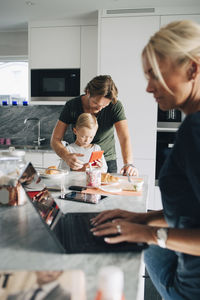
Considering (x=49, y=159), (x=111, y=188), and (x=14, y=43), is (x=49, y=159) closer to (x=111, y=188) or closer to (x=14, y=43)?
(x=14, y=43)

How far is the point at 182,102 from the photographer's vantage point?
899 millimetres

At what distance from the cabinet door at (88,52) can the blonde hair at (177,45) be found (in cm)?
290

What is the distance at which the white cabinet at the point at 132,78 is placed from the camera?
3.36 m

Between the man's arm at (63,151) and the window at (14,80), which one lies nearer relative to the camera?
the man's arm at (63,151)

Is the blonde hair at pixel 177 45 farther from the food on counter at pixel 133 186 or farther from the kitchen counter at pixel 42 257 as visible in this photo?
the food on counter at pixel 133 186

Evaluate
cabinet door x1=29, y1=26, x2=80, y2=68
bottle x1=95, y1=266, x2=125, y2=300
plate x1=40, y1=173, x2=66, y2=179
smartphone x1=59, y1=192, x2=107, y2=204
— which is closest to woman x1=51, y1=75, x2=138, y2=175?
plate x1=40, y1=173, x2=66, y2=179

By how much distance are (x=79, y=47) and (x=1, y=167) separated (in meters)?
2.86

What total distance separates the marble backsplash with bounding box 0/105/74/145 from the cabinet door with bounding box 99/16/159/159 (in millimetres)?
1120

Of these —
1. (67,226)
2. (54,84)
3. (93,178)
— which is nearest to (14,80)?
(54,84)

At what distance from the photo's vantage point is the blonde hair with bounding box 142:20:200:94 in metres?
0.79

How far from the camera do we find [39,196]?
3.64 ft

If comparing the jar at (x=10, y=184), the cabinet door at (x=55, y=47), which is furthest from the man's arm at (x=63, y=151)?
the cabinet door at (x=55, y=47)

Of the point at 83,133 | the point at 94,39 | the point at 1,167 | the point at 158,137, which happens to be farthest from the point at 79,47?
the point at 1,167

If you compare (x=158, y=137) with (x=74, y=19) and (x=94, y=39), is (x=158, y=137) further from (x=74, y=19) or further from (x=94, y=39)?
(x=74, y=19)
